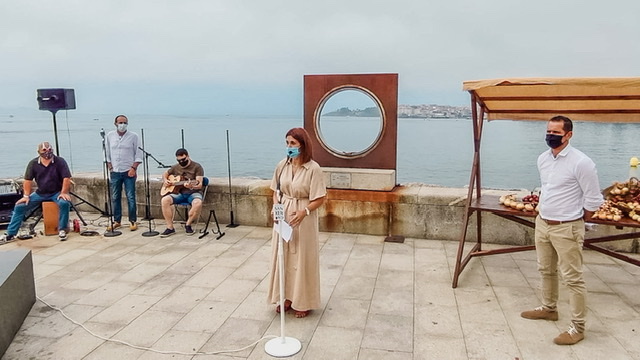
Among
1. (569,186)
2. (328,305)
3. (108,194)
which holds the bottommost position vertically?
(328,305)

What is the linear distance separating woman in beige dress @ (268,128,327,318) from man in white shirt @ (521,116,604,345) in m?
1.69

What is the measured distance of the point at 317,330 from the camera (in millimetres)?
3467

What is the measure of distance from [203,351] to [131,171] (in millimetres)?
4079

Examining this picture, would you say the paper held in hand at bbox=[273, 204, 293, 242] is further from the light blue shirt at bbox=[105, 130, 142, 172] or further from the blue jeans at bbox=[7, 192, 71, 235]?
the blue jeans at bbox=[7, 192, 71, 235]

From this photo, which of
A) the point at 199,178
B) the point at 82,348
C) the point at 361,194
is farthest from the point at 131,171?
the point at 82,348

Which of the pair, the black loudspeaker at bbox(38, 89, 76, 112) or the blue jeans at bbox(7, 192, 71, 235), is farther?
the black loudspeaker at bbox(38, 89, 76, 112)

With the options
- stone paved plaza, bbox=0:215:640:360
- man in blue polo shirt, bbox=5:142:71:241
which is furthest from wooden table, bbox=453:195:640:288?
man in blue polo shirt, bbox=5:142:71:241

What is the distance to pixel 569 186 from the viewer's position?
Answer: 3207 mm

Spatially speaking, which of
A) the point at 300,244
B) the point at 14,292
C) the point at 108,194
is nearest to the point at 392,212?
the point at 300,244

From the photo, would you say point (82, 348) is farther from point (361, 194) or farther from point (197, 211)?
point (361, 194)

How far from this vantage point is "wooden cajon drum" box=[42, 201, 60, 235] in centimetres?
621

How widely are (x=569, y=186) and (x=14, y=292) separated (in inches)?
166

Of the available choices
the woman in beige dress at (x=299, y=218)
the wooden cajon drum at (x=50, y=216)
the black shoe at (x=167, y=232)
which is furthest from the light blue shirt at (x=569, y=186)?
the wooden cajon drum at (x=50, y=216)

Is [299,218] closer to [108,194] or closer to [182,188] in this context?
[182,188]
